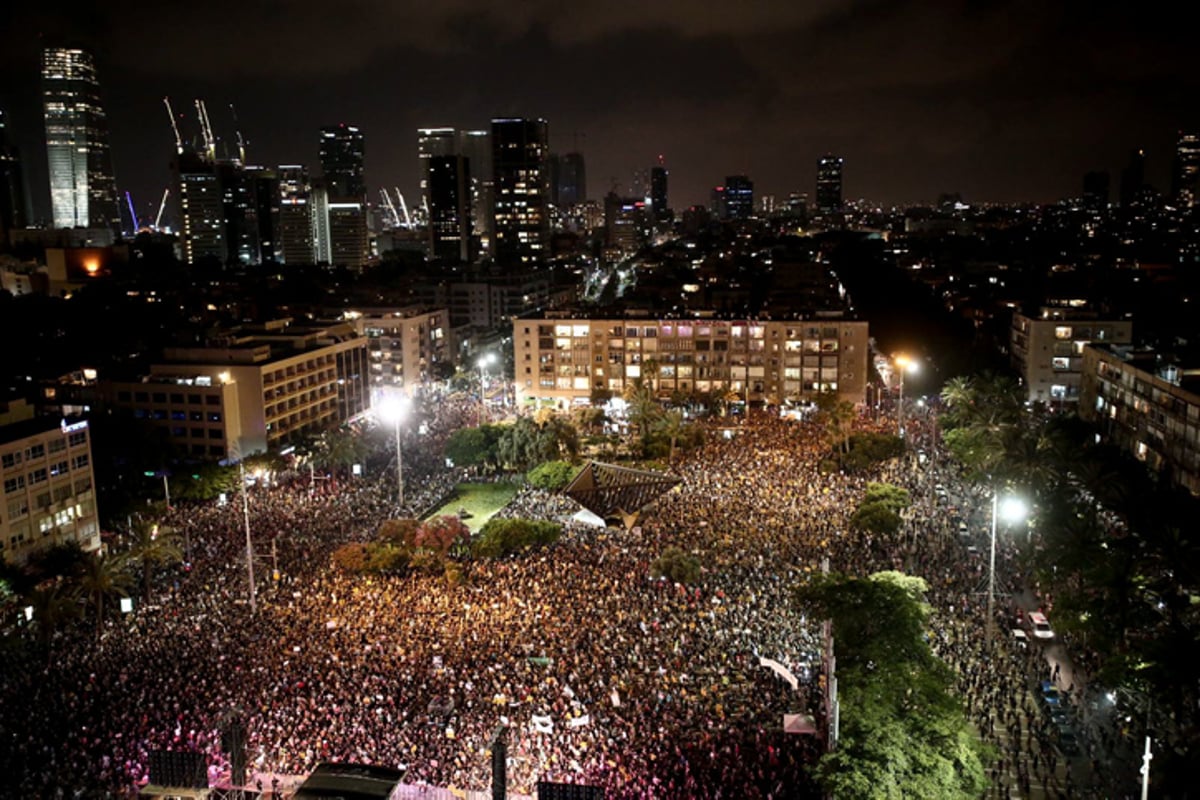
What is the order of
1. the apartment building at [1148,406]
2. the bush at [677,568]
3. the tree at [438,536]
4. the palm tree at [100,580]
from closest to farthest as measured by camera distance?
the palm tree at [100,580]
the bush at [677,568]
the tree at [438,536]
the apartment building at [1148,406]

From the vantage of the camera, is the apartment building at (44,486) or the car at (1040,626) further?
the apartment building at (44,486)

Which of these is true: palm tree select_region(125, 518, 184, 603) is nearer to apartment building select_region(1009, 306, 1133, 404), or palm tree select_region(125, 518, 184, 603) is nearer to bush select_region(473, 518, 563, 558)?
bush select_region(473, 518, 563, 558)

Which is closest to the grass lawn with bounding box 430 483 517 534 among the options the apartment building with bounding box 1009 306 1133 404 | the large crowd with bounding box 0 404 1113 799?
the large crowd with bounding box 0 404 1113 799

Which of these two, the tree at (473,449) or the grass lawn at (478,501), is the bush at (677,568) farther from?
the tree at (473,449)

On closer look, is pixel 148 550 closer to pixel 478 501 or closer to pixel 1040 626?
pixel 478 501

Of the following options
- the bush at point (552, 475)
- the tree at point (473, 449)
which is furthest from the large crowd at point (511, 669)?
the tree at point (473, 449)

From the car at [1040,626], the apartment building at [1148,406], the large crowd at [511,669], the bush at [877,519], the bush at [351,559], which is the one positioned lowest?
the car at [1040,626]

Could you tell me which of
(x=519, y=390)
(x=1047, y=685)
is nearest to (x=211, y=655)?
(x=1047, y=685)
